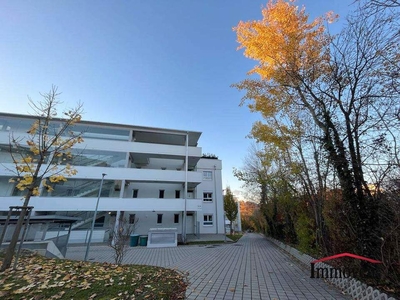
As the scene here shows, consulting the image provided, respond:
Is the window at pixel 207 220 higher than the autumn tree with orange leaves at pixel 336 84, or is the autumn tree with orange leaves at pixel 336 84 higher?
the autumn tree with orange leaves at pixel 336 84

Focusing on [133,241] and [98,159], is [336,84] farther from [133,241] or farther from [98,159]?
[98,159]

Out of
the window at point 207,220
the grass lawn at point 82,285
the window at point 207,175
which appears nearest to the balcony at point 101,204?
the window at point 207,220

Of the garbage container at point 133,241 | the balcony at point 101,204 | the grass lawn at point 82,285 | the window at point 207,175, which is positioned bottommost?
the garbage container at point 133,241

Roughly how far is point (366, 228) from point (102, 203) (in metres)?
18.6

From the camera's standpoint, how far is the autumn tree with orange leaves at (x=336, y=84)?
446cm

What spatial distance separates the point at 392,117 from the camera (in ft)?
13.7

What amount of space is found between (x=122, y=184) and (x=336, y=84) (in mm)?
18323

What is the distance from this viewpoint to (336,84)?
5609 millimetres

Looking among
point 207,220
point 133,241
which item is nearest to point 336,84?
point 133,241

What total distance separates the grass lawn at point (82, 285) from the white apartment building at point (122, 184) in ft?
35.1

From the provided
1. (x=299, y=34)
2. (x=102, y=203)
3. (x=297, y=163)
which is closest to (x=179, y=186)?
(x=102, y=203)

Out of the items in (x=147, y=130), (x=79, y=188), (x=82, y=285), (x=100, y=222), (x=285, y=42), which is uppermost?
(x=147, y=130)

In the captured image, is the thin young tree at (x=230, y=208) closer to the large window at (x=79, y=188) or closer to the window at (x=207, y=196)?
the window at (x=207, y=196)

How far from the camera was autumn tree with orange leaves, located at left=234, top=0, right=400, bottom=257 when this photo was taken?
14.6ft
